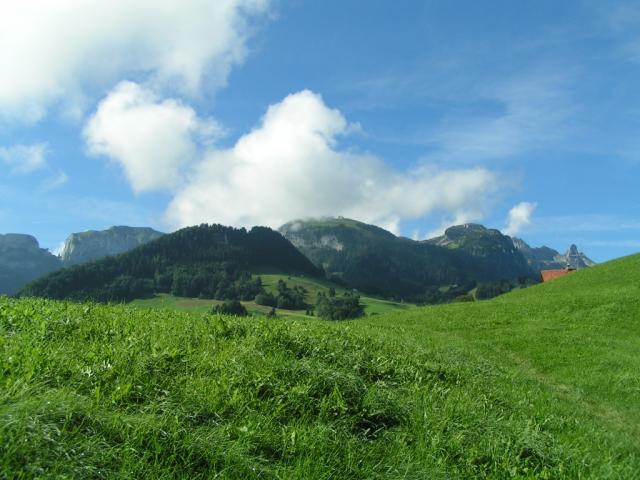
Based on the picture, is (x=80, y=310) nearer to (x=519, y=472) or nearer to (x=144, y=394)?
(x=144, y=394)

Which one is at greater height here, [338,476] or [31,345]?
[31,345]

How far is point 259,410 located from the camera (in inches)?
340

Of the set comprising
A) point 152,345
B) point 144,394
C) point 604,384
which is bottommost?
point 604,384

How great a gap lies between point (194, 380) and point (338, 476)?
3.16 meters

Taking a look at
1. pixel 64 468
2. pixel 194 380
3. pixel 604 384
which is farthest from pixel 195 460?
pixel 604 384

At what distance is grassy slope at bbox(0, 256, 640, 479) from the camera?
6.57m

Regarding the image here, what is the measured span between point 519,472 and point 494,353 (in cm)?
1820

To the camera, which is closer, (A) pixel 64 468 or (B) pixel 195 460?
(A) pixel 64 468

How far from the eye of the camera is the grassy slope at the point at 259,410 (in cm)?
657

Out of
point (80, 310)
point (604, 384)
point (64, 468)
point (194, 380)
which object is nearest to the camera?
point (64, 468)

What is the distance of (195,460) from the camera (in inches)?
265

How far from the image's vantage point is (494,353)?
84.4 feet

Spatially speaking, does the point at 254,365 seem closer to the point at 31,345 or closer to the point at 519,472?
the point at 31,345

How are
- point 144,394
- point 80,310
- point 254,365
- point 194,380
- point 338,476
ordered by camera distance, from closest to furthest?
point 338,476 < point 144,394 < point 194,380 < point 254,365 < point 80,310
